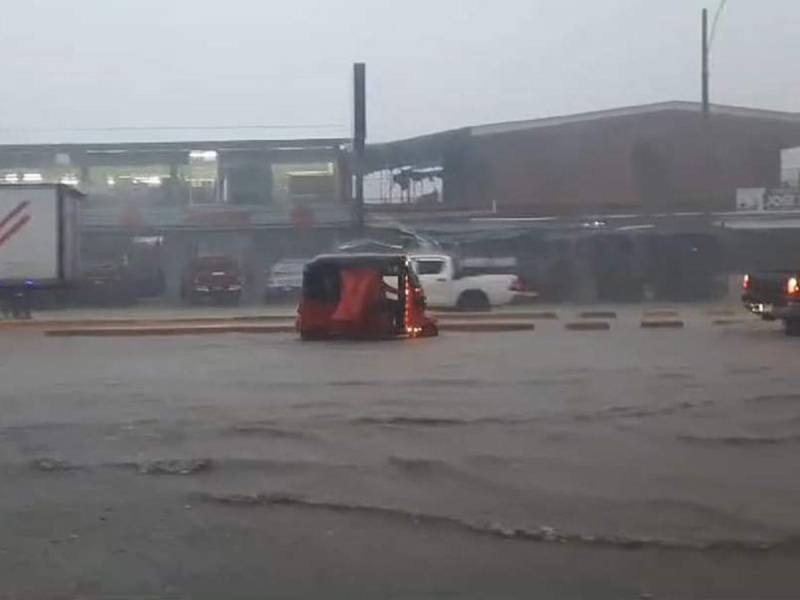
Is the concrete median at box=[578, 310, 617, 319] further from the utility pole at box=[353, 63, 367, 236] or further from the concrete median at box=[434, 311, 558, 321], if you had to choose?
the utility pole at box=[353, 63, 367, 236]

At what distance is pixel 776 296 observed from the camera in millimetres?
23734

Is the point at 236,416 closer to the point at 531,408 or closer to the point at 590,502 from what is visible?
the point at 531,408

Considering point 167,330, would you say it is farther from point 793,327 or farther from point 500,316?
point 793,327

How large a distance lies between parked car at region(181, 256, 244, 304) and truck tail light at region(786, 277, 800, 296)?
17285 mm

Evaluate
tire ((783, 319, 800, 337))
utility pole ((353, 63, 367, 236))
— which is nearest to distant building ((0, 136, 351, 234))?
utility pole ((353, 63, 367, 236))

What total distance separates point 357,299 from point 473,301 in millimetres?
10821

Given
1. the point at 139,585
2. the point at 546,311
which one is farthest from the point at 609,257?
the point at 139,585

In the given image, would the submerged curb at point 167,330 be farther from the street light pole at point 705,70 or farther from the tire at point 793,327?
the street light pole at point 705,70

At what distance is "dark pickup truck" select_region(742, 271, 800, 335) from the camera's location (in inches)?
896

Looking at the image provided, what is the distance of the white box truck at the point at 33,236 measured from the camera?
30.8m

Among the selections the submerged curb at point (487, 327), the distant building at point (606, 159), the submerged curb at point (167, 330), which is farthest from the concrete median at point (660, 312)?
the submerged curb at point (167, 330)

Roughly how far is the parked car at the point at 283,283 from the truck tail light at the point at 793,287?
1536 centimetres

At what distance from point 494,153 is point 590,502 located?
36705mm

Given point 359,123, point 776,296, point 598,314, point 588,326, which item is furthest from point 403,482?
point 359,123
